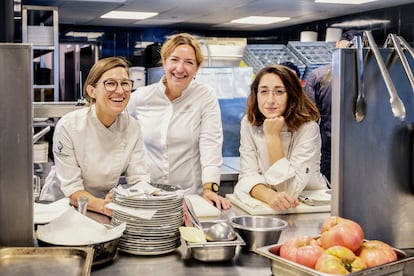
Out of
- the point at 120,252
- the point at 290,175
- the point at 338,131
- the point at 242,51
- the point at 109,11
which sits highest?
the point at 109,11

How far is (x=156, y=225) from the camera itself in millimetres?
1566

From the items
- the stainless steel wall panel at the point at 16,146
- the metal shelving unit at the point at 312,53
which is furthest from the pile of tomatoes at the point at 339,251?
the metal shelving unit at the point at 312,53

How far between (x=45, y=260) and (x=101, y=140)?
2.96ft

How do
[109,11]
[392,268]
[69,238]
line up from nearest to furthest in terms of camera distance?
[392,268] < [69,238] < [109,11]

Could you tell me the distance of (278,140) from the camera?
2.32 m

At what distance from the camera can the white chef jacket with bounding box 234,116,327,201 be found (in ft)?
7.32

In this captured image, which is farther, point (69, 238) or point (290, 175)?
point (290, 175)

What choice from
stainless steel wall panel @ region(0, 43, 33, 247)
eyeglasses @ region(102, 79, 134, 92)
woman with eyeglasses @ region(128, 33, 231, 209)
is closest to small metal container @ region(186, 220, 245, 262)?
stainless steel wall panel @ region(0, 43, 33, 247)

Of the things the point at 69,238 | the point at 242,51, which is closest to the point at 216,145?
the point at 69,238

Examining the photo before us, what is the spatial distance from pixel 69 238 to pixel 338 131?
826 millimetres

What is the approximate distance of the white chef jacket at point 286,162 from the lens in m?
2.23

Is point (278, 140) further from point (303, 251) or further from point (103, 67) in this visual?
point (303, 251)

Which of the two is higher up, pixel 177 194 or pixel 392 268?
pixel 177 194

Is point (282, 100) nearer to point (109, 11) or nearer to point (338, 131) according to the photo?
point (338, 131)
